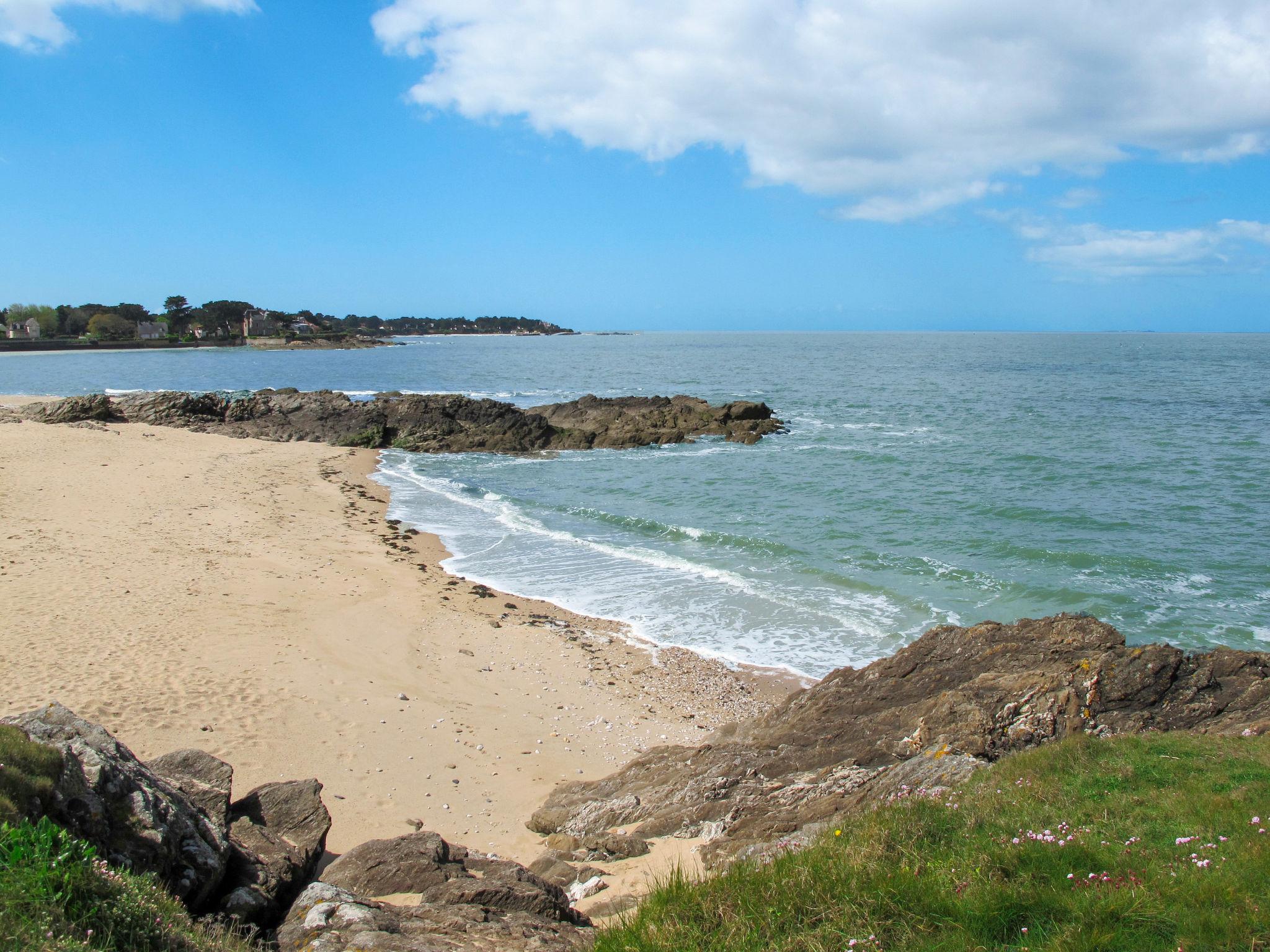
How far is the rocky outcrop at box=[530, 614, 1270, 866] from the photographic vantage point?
661 centimetres

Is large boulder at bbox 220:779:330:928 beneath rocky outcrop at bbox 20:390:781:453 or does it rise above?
beneath

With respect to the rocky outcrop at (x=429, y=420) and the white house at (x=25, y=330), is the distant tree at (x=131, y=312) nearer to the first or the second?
the white house at (x=25, y=330)

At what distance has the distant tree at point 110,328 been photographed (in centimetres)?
14038

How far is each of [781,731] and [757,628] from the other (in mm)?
5493

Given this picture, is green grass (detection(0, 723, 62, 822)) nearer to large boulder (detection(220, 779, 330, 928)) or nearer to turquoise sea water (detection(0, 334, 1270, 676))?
large boulder (detection(220, 779, 330, 928))

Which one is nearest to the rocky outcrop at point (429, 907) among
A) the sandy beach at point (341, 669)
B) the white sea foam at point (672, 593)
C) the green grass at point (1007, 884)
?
the green grass at point (1007, 884)

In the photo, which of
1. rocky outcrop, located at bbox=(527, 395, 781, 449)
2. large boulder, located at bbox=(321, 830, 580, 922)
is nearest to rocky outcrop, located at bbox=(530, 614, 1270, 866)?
large boulder, located at bbox=(321, 830, 580, 922)

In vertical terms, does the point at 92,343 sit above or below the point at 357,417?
above

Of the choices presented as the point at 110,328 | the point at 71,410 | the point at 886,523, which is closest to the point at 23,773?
the point at 886,523

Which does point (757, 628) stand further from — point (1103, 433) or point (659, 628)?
point (1103, 433)

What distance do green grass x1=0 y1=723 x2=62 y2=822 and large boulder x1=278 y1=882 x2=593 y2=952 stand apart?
152cm

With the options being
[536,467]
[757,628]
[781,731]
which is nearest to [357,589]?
[757,628]

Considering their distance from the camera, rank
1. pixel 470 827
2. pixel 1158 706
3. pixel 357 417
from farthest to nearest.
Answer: pixel 357 417 < pixel 470 827 < pixel 1158 706

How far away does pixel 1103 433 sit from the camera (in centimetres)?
3619
